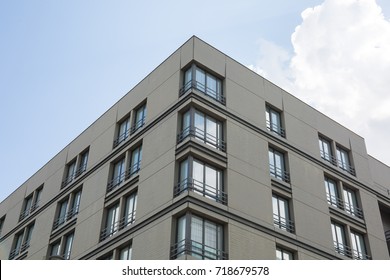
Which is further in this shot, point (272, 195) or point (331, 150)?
point (331, 150)

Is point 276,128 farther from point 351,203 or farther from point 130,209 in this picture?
point 130,209

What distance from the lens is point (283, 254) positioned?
29.0 metres

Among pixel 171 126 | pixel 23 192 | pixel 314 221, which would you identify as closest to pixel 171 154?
pixel 171 126

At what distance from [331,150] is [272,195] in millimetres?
8726

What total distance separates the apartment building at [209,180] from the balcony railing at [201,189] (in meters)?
0.07

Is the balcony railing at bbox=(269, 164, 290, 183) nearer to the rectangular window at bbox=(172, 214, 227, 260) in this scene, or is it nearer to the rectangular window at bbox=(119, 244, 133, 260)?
the rectangular window at bbox=(172, 214, 227, 260)

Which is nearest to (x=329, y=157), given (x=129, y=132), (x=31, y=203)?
(x=129, y=132)

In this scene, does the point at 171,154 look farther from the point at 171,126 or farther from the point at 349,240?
the point at 349,240

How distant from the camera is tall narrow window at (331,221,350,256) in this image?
32.5m

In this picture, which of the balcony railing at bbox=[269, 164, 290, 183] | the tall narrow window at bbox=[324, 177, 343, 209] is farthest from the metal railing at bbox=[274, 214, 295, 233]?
the tall narrow window at bbox=[324, 177, 343, 209]

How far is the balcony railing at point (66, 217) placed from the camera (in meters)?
35.9

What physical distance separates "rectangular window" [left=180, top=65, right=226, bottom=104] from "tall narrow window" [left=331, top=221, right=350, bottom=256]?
10.8 meters

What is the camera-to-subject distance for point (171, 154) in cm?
2853
